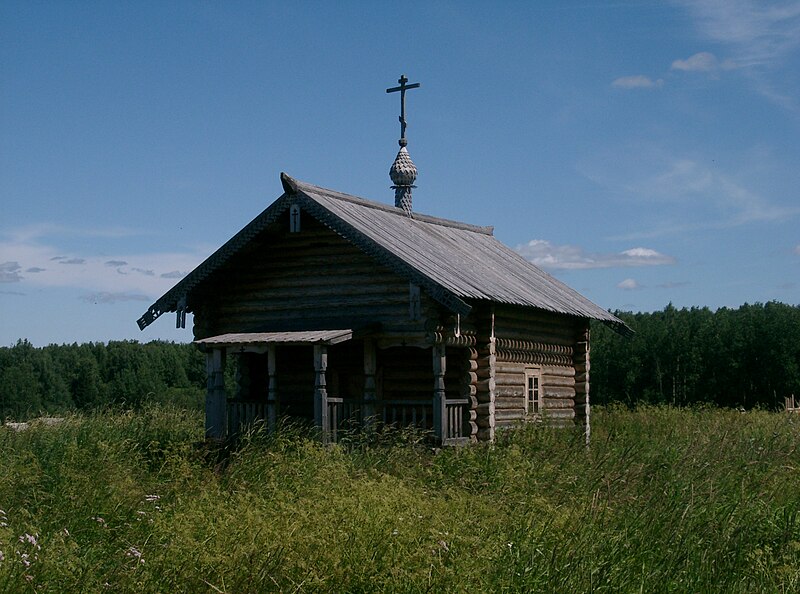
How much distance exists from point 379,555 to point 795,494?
22.5ft

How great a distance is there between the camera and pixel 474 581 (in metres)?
7.94

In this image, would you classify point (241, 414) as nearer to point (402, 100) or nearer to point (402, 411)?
point (402, 411)

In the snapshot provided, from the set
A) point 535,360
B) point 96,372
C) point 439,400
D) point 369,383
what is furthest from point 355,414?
point 96,372

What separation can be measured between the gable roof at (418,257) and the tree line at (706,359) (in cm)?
1821

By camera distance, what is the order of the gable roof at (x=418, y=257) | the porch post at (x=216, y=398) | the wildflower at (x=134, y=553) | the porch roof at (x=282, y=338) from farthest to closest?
1. the porch post at (x=216, y=398)
2. the gable roof at (x=418, y=257)
3. the porch roof at (x=282, y=338)
4. the wildflower at (x=134, y=553)

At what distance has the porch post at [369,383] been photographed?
57.2 ft

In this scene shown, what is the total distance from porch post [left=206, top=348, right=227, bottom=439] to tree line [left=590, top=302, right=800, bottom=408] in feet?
78.5

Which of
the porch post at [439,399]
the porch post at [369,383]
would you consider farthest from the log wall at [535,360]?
the porch post at [369,383]

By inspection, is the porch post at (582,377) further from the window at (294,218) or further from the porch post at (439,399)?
the window at (294,218)

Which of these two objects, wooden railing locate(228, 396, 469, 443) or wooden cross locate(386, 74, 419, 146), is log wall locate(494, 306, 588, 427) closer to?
wooden railing locate(228, 396, 469, 443)

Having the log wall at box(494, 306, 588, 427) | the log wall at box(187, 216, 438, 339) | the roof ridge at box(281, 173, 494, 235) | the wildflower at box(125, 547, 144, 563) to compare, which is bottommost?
the wildflower at box(125, 547, 144, 563)

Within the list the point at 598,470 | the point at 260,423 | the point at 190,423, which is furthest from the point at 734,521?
the point at 190,423

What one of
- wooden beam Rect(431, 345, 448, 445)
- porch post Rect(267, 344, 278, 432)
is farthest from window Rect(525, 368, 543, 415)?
porch post Rect(267, 344, 278, 432)

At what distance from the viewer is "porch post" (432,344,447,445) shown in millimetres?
17141
